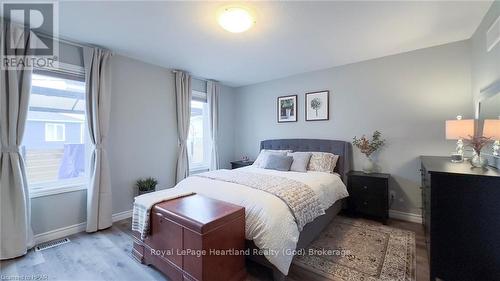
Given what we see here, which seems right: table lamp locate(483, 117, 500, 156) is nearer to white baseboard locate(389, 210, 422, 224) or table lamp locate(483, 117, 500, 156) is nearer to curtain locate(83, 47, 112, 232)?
white baseboard locate(389, 210, 422, 224)

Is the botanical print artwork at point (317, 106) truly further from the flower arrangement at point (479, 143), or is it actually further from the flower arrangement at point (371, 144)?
the flower arrangement at point (479, 143)

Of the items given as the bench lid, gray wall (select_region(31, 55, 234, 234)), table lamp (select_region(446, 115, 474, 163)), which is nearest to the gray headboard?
table lamp (select_region(446, 115, 474, 163))

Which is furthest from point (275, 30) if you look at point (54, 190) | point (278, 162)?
point (54, 190)

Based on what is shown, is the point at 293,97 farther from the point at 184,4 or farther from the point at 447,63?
the point at 184,4

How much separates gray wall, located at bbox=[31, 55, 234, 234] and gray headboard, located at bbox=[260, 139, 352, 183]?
2.04 metres

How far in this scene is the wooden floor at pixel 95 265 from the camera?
1.97 metres

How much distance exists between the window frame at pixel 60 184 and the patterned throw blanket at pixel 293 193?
6.20ft

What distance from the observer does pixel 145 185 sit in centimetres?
342

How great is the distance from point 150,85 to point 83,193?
1.90 metres

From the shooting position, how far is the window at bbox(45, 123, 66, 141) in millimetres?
2781

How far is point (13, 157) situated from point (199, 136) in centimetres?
283

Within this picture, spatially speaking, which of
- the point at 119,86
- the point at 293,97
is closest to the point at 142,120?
the point at 119,86

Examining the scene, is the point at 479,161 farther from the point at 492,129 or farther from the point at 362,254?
the point at 362,254

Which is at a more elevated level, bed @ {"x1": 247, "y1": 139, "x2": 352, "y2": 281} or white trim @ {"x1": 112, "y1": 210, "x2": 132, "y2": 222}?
bed @ {"x1": 247, "y1": 139, "x2": 352, "y2": 281}
